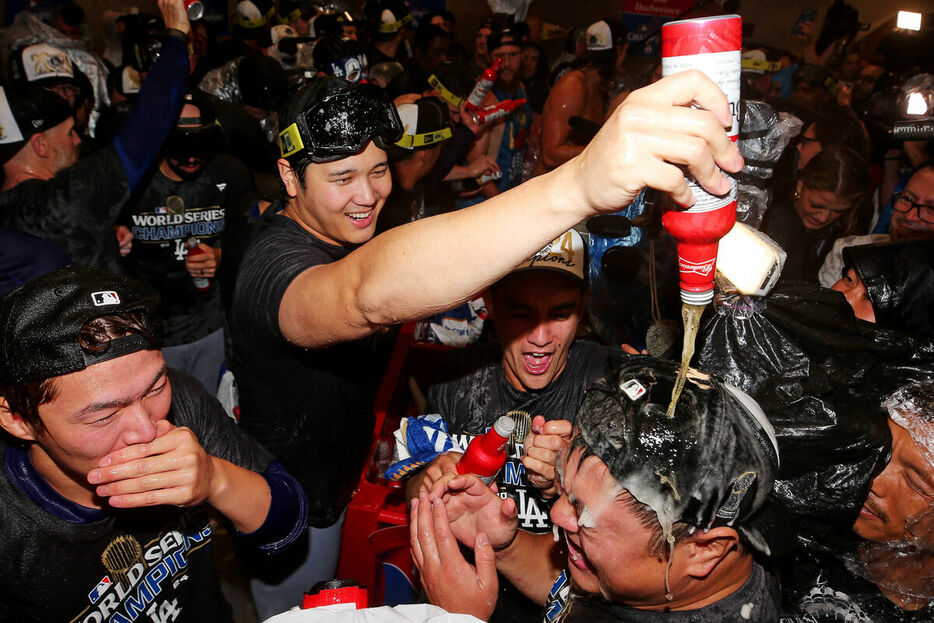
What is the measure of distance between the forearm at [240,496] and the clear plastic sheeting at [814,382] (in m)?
1.67

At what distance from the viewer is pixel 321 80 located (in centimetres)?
283

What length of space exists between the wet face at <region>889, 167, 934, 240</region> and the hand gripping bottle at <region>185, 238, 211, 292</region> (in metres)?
4.41

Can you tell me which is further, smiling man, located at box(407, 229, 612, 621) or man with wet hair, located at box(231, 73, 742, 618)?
Result: smiling man, located at box(407, 229, 612, 621)

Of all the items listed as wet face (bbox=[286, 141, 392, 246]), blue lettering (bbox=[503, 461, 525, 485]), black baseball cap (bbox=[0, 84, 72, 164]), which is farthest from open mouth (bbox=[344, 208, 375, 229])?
black baseball cap (bbox=[0, 84, 72, 164])

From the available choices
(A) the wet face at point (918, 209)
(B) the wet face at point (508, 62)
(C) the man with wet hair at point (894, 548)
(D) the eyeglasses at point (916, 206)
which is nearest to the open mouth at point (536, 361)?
(C) the man with wet hair at point (894, 548)

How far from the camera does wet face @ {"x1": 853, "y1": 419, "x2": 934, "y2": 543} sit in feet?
5.92

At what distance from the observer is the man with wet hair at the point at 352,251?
1.21 metres

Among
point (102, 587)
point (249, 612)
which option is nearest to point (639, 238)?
point (102, 587)

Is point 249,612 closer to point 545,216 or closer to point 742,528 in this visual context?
point 742,528

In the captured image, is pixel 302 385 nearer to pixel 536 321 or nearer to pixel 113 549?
pixel 113 549

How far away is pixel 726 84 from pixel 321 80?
2.13 meters

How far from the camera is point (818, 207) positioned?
4145 mm

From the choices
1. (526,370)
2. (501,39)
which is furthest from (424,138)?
(501,39)

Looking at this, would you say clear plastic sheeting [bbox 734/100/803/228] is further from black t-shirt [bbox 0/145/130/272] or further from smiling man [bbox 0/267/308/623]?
black t-shirt [bbox 0/145/130/272]
